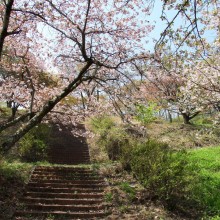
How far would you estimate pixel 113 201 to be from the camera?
9281 mm

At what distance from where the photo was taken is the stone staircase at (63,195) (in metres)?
8.48

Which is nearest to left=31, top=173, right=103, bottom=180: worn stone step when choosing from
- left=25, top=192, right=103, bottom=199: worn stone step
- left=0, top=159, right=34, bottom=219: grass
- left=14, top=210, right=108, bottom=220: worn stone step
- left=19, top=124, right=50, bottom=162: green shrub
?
left=0, top=159, right=34, bottom=219: grass

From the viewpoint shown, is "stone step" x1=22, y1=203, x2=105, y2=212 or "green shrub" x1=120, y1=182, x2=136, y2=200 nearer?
"stone step" x1=22, y1=203, x2=105, y2=212

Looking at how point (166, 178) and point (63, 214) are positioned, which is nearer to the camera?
point (63, 214)

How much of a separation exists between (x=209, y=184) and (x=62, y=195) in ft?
16.7

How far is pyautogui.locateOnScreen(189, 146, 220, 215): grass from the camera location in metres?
8.63

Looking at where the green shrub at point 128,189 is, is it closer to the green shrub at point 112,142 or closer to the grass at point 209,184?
the grass at point 209,184

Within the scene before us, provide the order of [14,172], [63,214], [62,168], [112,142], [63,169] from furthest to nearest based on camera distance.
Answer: [112,142] < [62,168] < [63,169] < [14,172] < [63,214]

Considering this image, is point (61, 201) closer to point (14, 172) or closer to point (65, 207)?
point (65, 207)

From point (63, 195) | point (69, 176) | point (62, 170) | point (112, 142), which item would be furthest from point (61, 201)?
point (112, 142)

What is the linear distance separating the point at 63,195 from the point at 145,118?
34.6 ft

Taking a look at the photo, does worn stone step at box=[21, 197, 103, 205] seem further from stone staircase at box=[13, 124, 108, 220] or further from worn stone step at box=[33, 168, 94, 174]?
worn stone step at box=[33, 168, 94, 174]

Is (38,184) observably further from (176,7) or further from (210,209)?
(176,7)

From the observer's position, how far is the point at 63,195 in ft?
32.1
